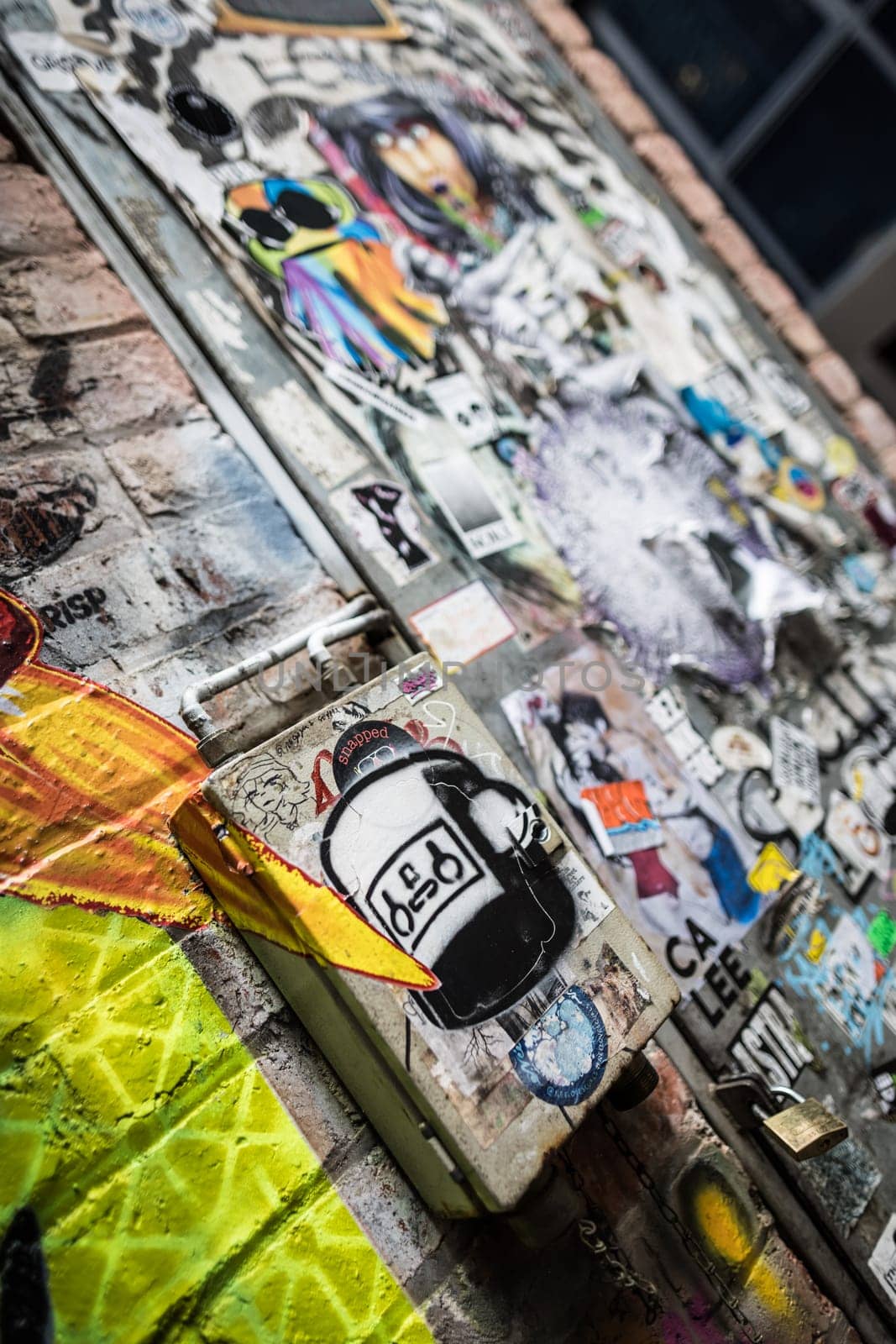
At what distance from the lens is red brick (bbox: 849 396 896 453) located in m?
4.63

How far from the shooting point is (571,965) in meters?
1.67

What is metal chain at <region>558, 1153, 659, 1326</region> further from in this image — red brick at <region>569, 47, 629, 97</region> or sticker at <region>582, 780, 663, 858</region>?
red brick at <region>569, 47, 629, 97</region>

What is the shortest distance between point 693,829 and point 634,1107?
0.88m

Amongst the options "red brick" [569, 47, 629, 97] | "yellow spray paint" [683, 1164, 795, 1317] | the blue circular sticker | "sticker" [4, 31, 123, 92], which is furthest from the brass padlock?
"red brick" [569, 47, 629, 97]

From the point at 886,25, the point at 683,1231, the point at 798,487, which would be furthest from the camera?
the point at 886,25

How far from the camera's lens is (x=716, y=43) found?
5918 mm

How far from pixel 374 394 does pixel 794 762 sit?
6.64 feet

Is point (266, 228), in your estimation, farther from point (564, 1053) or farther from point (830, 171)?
point (830, 171)

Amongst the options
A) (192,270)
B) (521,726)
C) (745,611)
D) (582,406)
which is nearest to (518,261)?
(582,406)

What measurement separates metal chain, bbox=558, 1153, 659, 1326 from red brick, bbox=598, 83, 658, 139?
202 inches

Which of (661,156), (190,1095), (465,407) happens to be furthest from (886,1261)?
(661,156)

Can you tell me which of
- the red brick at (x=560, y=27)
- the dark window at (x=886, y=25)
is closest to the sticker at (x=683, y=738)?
the red brick at (x=560, y=27)

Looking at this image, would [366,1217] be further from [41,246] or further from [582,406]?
[582,406]

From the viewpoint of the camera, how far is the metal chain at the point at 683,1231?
1.91m
